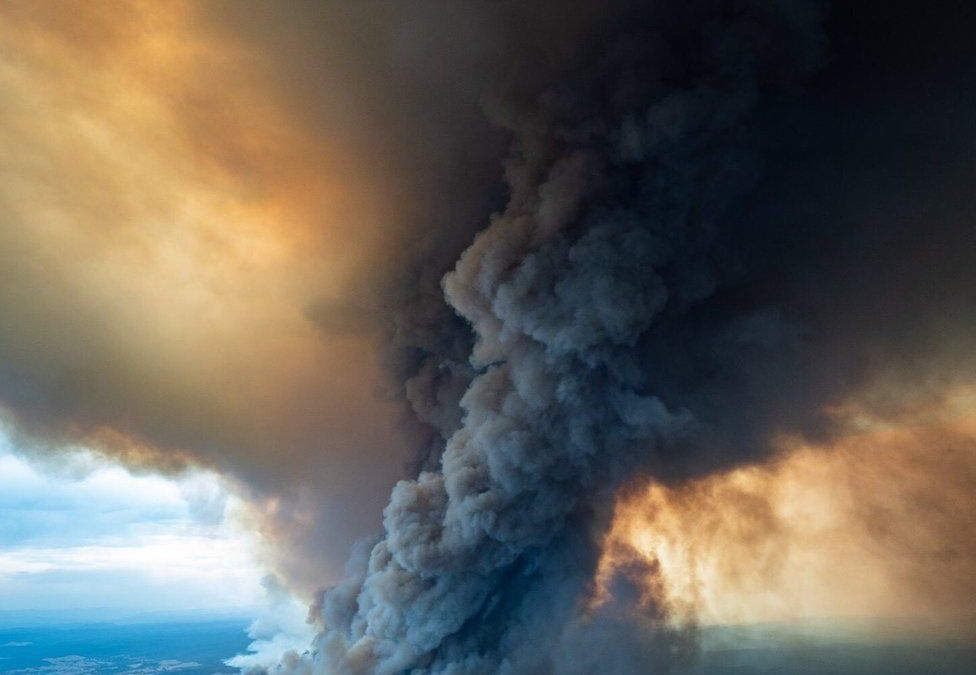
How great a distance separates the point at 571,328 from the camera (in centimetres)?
2309

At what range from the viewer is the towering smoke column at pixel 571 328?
74.4ft

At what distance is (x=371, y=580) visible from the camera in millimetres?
25672

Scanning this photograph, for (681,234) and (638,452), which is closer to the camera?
(681,234)

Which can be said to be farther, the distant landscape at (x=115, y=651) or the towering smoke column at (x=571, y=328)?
the distant landscape at (x=115, y=651)

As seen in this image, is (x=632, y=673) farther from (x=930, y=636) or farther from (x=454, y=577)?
(x=930, y=636)

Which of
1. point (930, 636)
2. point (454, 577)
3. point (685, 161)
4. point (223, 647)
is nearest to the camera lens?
point (685, 161)

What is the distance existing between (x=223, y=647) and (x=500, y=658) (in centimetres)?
12451

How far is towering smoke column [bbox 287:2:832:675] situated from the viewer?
22.7 meters

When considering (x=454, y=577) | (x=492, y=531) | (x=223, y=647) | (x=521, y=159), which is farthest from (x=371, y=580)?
(x=223, y=647)

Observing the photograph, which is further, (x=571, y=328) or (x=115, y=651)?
(x=115, y=651)

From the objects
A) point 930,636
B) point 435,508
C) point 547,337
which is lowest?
point 930,636

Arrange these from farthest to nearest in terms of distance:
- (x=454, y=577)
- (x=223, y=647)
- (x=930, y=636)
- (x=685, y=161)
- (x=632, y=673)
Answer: (x=223, y=647)
(x=930, y=636)
(x=632, y=673)
(x=454, y=577)
(x=685, y=161)

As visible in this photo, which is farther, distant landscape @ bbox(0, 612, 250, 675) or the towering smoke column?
distant landscape @ bbox(0, 612, 250, 675)

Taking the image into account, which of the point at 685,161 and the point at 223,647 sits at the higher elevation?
the point at 223,647
